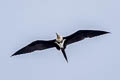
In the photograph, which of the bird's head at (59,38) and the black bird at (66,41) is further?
the black bird at (66,41)

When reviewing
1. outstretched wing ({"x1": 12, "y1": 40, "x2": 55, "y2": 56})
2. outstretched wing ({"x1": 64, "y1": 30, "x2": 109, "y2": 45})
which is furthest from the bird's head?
outstretched wing ({"x1": 64, "y1": 30, "x2": 109, "y2": 45})

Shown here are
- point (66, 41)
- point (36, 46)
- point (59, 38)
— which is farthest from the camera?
point (36, 46)

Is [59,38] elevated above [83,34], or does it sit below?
above

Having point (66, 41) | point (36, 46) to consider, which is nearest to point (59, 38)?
point (66, 41)

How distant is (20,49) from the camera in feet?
47.8

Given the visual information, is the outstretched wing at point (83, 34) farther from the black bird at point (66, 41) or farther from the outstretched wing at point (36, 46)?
the outstretched wing at point (36, 46)

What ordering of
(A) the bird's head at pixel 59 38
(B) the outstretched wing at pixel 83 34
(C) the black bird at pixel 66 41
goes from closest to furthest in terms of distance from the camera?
1. (A) the bird's head at pixel 59 38
2. (C) the black bird at pixel 66 41
3. (B) the outstretched wing at pixel 83 34

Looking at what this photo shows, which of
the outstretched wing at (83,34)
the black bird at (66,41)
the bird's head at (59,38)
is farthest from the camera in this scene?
the outstretched wing at (83,34)

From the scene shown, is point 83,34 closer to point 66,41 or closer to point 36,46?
point 66,41

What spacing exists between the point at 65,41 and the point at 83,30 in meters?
1.47

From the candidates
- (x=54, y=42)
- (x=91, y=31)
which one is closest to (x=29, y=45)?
(x=54, y=42)

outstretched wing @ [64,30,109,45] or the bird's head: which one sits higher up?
the bird's head

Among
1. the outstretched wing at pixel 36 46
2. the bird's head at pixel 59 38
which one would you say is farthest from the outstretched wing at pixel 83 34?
the outstretched wing at pixel 36 46

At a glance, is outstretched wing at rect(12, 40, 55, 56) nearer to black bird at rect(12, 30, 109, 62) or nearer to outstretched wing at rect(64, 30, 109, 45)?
black bird at rect(12, 30, 109, 62)
